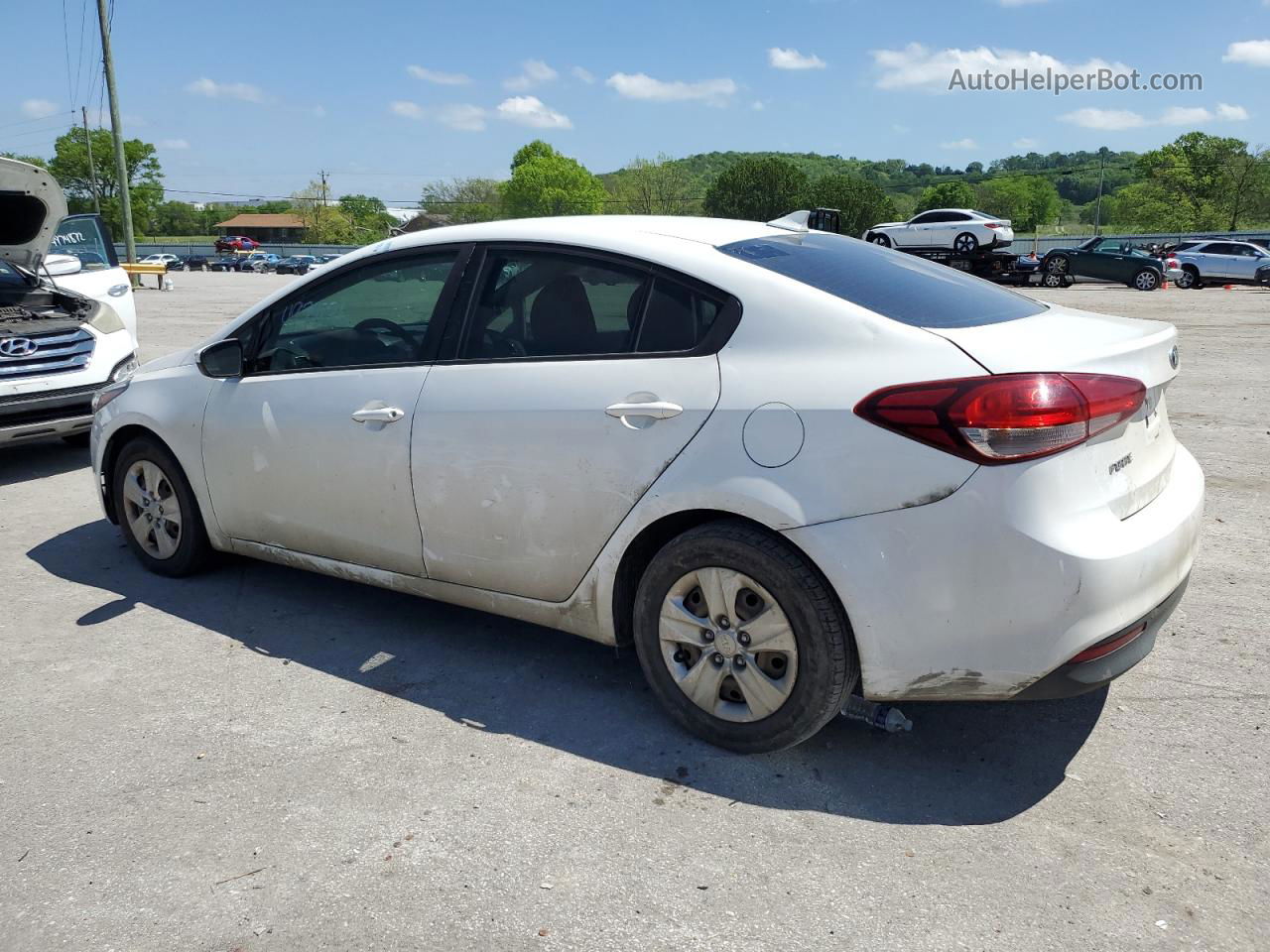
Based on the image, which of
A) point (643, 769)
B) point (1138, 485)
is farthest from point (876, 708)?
point (1138, 485)

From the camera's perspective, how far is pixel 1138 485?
294 cm

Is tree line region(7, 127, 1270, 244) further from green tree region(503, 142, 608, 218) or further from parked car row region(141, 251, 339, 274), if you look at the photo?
parked car row region(141, 251, 339, 274)

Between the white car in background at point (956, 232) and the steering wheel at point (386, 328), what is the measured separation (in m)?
30.7

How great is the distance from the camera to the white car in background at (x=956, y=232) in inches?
1260

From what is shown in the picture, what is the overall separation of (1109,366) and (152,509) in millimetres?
4215

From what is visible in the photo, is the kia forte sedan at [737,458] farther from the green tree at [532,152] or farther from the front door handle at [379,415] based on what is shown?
the green tree at [532,152]

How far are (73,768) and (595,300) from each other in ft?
7.42

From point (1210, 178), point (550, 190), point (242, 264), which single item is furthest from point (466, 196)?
point (1210, 178)

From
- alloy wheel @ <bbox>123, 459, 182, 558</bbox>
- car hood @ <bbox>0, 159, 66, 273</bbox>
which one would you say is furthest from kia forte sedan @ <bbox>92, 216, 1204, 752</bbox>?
car hood @ <bbox>0, 159, 66, 273</bbox>

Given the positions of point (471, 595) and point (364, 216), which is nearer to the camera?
point (471, 595)

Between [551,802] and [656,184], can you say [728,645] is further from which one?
[656,184]

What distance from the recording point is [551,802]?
296 centimetres

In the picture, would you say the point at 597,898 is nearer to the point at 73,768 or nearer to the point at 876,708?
the point at 876,708

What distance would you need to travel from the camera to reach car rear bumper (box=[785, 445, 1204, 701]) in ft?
8.71
